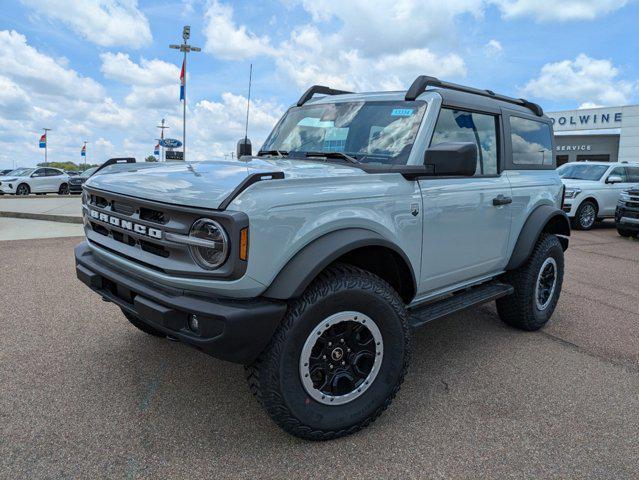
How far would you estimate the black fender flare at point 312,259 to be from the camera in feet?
7.54

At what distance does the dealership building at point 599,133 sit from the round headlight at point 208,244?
30549 millimetres

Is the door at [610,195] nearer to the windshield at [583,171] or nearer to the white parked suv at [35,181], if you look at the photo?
the windshield at [583,171]

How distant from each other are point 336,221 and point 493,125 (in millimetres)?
2102

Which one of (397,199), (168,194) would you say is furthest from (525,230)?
(168,194)

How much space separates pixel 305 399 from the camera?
247 cm

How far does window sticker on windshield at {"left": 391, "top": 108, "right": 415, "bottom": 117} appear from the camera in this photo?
10.9 feet

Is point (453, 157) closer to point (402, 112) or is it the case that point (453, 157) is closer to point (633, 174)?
point (402, 112)

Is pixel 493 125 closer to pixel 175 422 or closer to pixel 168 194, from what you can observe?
pixel 168 194

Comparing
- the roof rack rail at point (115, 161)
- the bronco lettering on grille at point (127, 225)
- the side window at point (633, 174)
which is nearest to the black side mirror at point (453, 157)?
the bronco lettering on grille at point (127, 225)

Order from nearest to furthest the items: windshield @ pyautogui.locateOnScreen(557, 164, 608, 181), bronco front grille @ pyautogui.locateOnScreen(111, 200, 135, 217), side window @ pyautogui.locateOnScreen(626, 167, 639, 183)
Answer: bronco front grille @ pyautogui.locateOnScreen(111, 200, 135, 217)
windshield @ pyautogui.locateOnScreen(557, 164, 608, 181)
side window @ pyautogui.locateOnScreen(626, 167, 639, 183)

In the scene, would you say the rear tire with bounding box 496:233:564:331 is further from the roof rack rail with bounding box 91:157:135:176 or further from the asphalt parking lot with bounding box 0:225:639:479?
the roof rack rail with bounding box 91:157:135:176

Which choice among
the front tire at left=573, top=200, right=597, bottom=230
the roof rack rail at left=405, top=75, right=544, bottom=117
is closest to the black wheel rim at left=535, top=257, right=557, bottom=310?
the roof rack rail at left=405, top=75, right=544, bottom=117

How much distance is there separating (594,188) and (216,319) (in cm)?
1258

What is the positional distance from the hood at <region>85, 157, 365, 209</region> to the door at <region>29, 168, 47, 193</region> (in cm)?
2351
